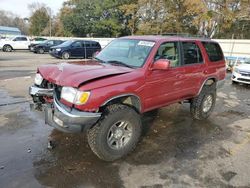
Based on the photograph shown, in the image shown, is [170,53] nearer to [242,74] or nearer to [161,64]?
[161,64]

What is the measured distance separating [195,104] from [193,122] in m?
0.44

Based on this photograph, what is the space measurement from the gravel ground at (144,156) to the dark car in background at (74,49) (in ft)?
49.7

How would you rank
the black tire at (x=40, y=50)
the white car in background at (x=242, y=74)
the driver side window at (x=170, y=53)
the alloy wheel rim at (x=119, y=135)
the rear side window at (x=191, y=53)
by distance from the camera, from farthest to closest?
the black tire at (x=40, y=50), the white car in background at (x=242, y=74), the rear side window at (x=191, y=53), the driver side window at (x=170, y=53), the alloy wheel rim at (x=119, y=135)

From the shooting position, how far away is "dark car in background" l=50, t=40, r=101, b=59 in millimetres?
21812

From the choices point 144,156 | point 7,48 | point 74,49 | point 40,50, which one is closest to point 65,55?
point 74,49

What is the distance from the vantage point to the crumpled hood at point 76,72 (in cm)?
415

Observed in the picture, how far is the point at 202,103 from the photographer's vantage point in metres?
6.66

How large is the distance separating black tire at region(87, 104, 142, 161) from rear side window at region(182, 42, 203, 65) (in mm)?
1911

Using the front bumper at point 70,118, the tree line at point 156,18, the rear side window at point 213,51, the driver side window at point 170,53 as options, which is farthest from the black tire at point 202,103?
the tree line at point 156,18

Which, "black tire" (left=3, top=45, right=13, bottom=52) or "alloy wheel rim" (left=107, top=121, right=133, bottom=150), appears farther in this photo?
"black tire" (left=3, top=45, right=13, bottom=52)

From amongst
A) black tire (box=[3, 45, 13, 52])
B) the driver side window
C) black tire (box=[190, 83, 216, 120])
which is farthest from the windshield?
black tire (box=[3, 45, 13, 52])

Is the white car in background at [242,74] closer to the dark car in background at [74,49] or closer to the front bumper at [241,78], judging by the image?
the front bumper at [241,78]

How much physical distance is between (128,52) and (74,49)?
1758cm

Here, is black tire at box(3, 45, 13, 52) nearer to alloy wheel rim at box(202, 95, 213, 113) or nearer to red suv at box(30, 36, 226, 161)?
red suv at box(30, 36, 226, 161)
